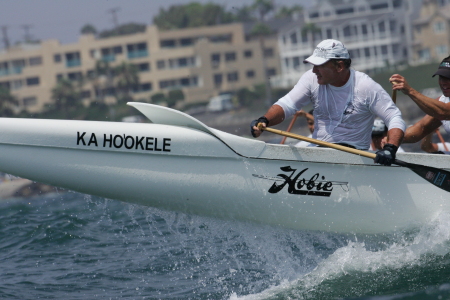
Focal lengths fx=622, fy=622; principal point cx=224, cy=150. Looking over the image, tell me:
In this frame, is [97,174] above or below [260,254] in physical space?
above

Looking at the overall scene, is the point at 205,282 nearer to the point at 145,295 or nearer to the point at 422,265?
the point at 145,295

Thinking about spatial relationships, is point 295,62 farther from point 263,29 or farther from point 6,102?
point 6,102

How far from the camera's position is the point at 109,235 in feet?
24.2

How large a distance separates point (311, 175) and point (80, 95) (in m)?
59.8

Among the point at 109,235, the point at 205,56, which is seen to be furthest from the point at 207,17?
the point at 109,235

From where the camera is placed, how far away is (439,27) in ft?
218

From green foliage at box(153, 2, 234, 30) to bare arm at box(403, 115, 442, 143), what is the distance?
77174 millimetres

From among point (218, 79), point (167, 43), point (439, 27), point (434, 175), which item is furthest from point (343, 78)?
point (439, 27)

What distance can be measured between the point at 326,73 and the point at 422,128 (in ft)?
4.30

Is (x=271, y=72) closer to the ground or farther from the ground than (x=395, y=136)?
closer to the ground

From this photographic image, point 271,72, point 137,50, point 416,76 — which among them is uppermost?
point 137,50

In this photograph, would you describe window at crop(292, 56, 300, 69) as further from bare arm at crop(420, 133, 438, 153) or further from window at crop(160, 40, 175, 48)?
bare arm at crop(420, 133, 438, 153)

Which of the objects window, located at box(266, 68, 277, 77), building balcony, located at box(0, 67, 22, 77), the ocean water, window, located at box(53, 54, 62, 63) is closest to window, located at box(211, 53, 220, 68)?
window, located at box(266, 68, 277, 77)

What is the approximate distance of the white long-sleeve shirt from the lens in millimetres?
5055
